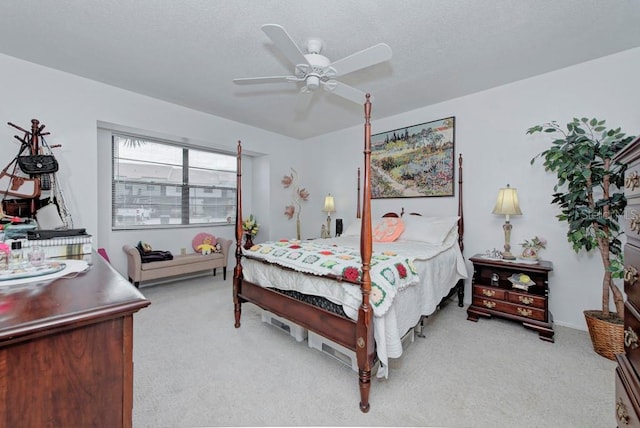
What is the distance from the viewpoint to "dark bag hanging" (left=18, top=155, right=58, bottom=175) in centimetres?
243

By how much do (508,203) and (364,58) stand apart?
81.2 inches

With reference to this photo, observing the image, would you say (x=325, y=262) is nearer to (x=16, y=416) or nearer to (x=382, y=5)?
(x=16, y=416)

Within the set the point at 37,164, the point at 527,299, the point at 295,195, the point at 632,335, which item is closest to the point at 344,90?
the point at 632,335

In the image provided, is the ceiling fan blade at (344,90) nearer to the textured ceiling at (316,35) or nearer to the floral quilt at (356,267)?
the textured ceiling at (316,35)

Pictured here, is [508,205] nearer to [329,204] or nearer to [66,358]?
[329,204]

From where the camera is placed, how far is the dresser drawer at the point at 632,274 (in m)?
0.87

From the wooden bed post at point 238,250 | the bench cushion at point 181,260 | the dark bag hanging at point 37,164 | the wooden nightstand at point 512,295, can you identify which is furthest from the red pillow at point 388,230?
the dark bag hanging at point 37,164

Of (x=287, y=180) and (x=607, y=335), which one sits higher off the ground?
(x=287, y=180)

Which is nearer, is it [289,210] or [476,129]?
[476,129]

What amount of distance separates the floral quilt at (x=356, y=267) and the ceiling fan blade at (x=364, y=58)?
1487 millimetres

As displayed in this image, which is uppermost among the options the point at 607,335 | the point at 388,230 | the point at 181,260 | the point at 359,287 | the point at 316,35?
the point at 316,35

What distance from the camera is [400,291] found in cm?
190

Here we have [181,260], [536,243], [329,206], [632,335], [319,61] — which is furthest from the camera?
[329,206]

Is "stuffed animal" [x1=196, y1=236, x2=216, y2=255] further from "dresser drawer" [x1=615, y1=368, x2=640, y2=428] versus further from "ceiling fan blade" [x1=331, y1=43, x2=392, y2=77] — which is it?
"dresser drawer" [x1=615, y1=368, x2=640, y2=428]
